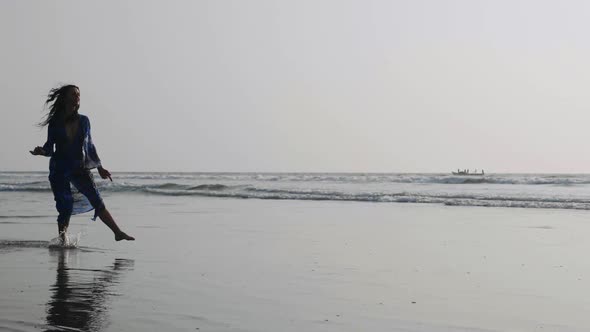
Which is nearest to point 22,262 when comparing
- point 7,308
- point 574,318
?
point 7,308

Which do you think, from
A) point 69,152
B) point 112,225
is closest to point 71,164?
point 69,152

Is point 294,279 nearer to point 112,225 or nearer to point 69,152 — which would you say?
point 112,225

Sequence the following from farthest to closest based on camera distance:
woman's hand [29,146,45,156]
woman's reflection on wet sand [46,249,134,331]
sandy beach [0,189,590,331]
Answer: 1. woman's hand [29,146,45,156]
2. sandy beach [0,189,590,331]
3. woman's reflection on wet sand [46,249,134,331]

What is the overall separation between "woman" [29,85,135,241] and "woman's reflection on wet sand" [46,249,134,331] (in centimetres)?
108

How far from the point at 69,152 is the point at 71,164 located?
0.48ft

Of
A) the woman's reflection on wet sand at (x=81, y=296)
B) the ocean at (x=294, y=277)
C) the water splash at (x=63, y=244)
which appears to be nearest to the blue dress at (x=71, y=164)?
the water splash at (x=63, y=244)

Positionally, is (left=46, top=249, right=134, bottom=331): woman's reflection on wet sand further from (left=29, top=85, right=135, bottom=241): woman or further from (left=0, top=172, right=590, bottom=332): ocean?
(left=29, top=85, right=135, bottom=241): woman

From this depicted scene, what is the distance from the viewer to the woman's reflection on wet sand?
415 centimetres

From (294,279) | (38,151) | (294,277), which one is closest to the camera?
A: (294,279)

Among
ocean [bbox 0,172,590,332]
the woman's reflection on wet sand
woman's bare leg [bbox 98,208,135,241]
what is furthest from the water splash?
the woman's reflection on wet sand

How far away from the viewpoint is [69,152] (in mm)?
8008

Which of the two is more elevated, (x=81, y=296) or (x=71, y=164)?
(x=71, y=164)

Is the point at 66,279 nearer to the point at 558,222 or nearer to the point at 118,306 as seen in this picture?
the point at 118,306

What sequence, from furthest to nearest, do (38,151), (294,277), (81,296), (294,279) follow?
1. (38,151)
2. (294,277)
3. (294,279)
4. (81,296)
